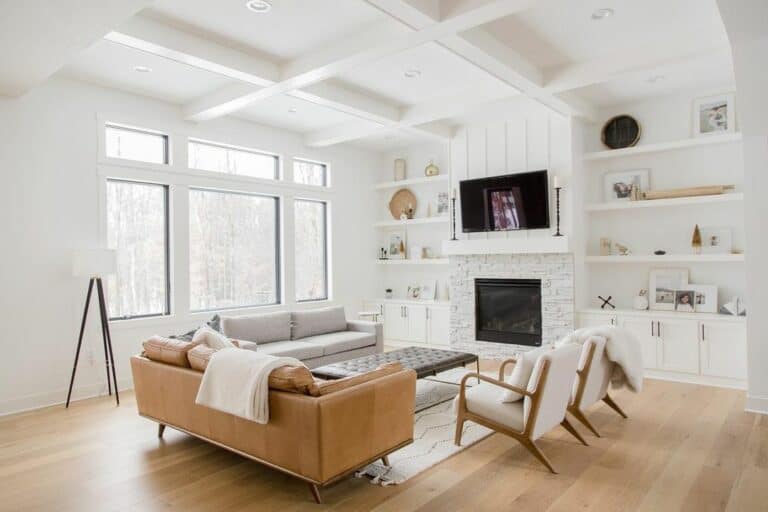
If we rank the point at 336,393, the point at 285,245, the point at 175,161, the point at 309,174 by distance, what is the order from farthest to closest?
the point at 309,174 < the point at 285,245 < the point at 175,161 < the point at 336,393

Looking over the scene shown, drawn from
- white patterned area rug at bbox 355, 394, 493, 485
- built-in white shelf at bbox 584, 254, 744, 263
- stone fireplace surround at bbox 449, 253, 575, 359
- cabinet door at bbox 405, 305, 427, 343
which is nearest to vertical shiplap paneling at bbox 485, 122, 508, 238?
stone fireplace surround at bbox 449, 253, 575, 359

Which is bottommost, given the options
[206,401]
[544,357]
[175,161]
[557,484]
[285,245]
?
[557,484]

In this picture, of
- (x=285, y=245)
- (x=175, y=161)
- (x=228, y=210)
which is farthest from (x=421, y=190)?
(x=175, y=161)

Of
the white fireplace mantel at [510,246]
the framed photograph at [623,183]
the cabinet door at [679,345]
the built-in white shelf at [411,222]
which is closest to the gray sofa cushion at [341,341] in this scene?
the white fireplace mantel at [510,246]

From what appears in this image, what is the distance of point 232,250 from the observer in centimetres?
689

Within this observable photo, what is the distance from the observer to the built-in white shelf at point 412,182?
7.93 meters

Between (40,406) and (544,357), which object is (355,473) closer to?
(544,357)

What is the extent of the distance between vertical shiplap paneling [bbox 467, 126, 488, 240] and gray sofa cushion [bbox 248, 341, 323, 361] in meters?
2.89

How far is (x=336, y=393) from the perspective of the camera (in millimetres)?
2941

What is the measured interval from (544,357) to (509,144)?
4226 millimetres

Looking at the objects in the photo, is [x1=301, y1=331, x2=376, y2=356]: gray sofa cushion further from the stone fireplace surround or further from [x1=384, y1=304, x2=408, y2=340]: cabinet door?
[x1=384, y1=304, x2=408, y2=340]: cabinet door

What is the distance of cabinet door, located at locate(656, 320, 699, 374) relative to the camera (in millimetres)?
5602

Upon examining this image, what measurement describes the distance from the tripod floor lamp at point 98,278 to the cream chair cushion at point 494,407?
3.49m

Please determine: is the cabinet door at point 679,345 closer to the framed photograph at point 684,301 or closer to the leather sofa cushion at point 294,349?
the framed photograph at point 684,301
